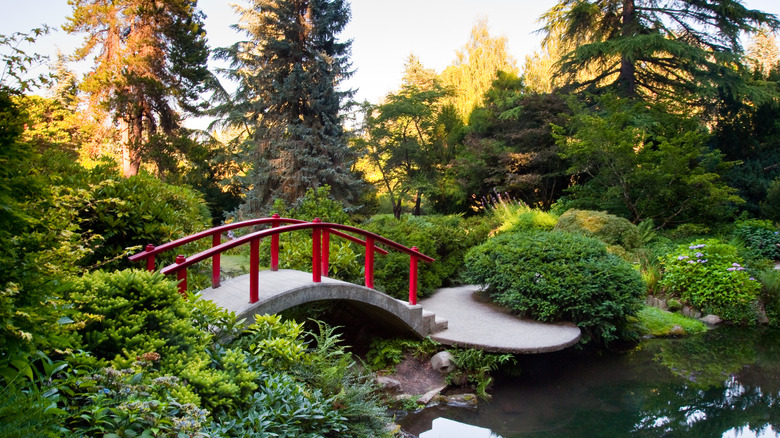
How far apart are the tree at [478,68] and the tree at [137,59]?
10.9 meters

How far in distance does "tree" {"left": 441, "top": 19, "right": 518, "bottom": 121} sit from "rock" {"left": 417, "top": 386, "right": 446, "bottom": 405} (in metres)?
17.2

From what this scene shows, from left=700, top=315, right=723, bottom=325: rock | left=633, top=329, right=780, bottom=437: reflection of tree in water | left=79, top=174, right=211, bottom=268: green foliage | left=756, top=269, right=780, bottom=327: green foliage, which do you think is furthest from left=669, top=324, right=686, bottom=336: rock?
left=79, top=174, right=211, bottom=268: green foliage

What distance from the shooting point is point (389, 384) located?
17.4 feet

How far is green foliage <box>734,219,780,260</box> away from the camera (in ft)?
38.5

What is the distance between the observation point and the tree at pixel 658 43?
51.2ft

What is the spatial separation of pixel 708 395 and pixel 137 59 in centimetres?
1775

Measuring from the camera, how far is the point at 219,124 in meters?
19.2

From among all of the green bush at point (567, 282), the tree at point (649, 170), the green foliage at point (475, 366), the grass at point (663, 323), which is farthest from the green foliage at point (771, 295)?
the green foliage at point (475, 366)

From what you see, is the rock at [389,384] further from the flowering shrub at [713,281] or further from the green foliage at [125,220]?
the flowering shrub at [713,281]

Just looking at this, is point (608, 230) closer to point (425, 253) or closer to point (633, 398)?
point (425, 253)

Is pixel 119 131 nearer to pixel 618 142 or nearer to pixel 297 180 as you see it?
pixel 297 180

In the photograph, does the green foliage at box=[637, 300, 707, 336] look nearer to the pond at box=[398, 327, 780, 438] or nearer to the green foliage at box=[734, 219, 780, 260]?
the pond at box=[398, 327, 780, 438]

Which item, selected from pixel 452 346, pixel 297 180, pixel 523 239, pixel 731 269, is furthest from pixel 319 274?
pixel 297 180

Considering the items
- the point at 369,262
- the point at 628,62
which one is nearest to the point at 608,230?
the point at 369,262
